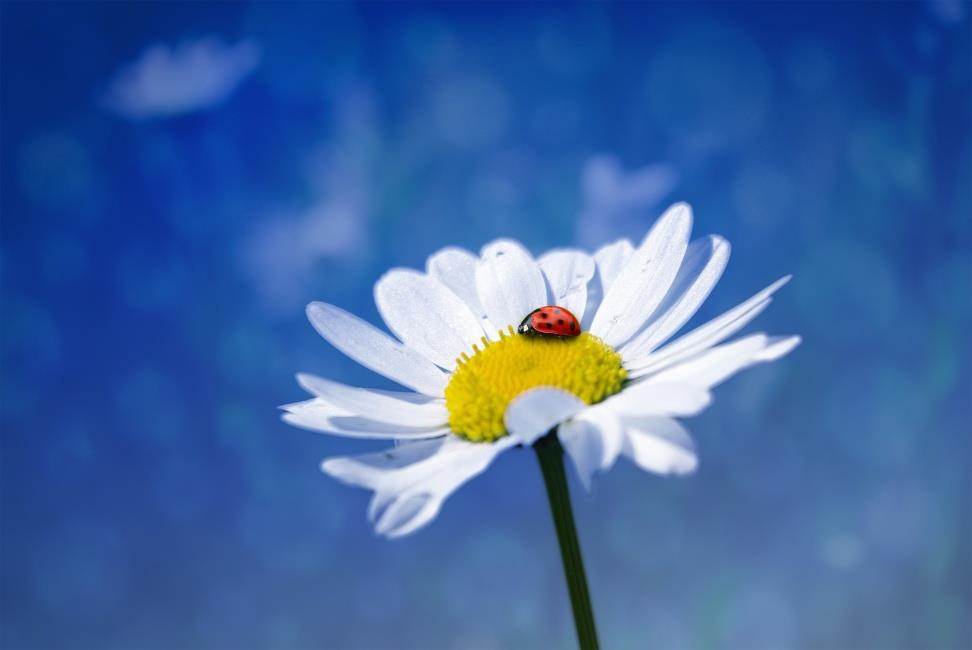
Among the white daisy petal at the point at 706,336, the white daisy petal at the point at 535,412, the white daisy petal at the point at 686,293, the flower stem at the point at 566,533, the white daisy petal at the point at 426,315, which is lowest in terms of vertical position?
the flower stem at the point at 566,533

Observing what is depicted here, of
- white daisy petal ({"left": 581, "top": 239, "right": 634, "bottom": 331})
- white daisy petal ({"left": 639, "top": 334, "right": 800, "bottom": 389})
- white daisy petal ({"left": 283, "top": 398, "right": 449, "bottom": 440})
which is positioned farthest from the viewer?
white daisy petal ({"left": 581, "top": 239, "right": 634, "bottom": 331})

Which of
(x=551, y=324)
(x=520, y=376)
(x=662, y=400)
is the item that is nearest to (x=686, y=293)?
(x=551, y=324)

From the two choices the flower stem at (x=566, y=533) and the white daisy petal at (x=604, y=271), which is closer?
the flower stem at (x=566, y=533)

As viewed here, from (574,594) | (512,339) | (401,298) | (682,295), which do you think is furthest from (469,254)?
(574,594)

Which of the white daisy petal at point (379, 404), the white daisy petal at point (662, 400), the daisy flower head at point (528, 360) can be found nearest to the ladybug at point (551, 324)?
the daisy flower head at point (528, 360)

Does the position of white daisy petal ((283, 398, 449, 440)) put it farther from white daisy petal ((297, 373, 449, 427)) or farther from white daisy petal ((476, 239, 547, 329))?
white daisy petal ((476, 239, 547, 329))

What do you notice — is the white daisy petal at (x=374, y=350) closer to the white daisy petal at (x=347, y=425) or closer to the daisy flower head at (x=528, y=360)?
the daisy flower head at (x=528, y=360)

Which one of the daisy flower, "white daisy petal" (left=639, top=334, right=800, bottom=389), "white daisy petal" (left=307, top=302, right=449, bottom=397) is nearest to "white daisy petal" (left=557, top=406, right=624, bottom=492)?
the daisy flower

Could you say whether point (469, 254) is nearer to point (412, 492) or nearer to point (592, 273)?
point (592, 273)
